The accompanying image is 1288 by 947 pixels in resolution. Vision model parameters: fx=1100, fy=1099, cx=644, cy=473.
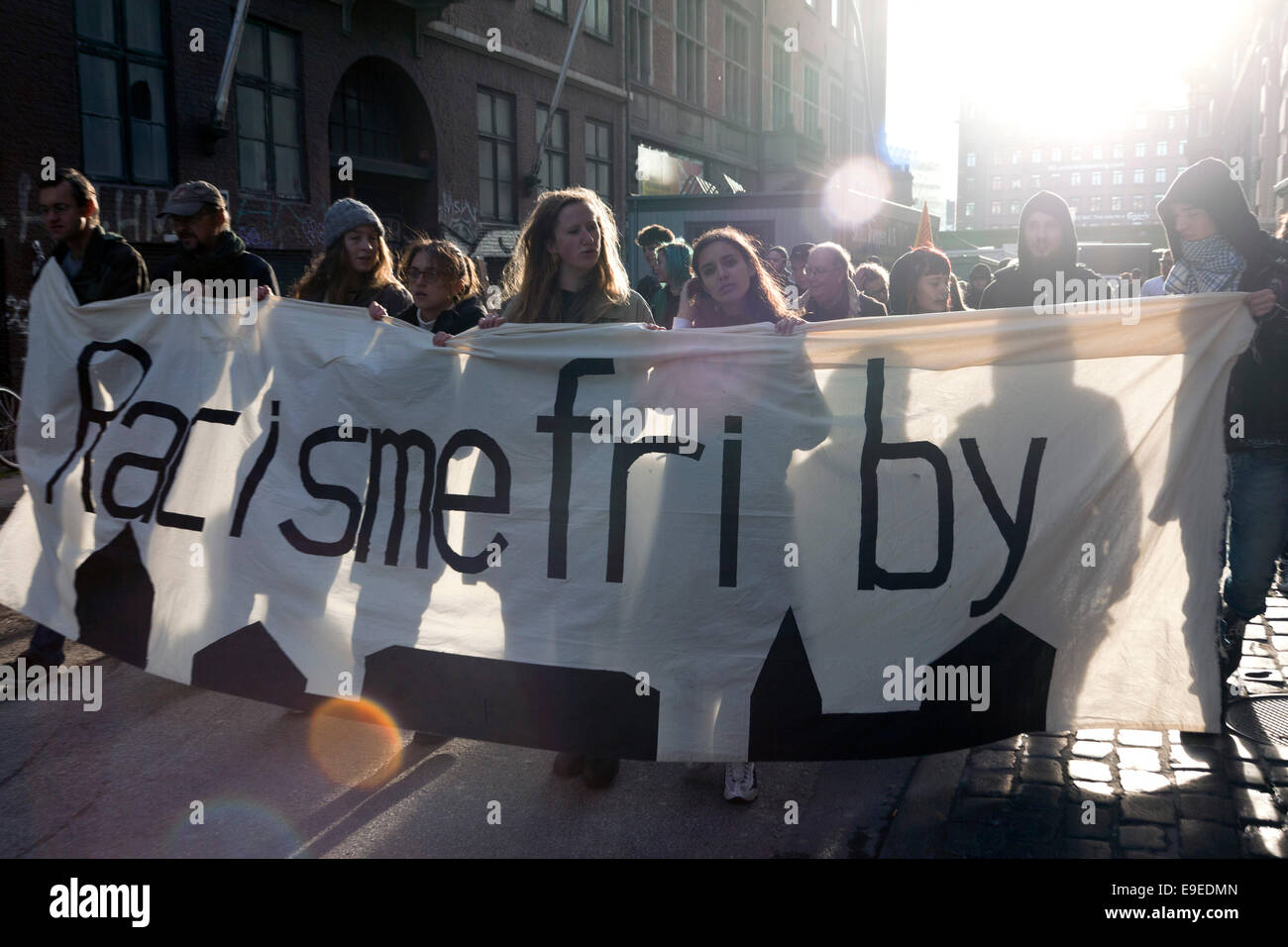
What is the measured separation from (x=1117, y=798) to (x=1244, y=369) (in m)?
1.70

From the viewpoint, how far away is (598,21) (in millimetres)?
22891

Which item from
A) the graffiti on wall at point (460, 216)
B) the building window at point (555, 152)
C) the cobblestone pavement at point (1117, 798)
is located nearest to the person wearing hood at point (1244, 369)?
the cobblestone pavement at point (1117, 798)

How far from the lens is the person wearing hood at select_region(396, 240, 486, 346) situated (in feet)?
15.3

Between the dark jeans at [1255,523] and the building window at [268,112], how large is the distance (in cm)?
1257

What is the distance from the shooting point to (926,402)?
3.71 meters

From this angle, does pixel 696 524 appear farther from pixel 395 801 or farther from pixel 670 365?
pixel 395 801

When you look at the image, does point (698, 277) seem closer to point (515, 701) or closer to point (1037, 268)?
point (1037, 268)

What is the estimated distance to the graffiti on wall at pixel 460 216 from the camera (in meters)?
18.0

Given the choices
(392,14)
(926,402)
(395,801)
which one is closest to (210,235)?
(395,801)

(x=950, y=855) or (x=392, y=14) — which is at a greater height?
(x=392, y=14)

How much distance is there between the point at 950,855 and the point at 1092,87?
147 meters

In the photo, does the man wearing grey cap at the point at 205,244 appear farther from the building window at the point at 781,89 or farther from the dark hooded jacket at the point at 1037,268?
the building window at the point at 781,89

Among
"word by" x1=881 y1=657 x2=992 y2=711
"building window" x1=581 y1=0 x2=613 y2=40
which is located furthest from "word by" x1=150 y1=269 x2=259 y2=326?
"building window" x1=581 y1=0 x2=613 y2=40
